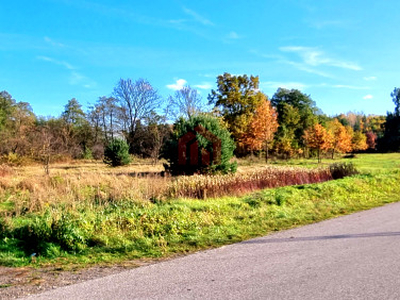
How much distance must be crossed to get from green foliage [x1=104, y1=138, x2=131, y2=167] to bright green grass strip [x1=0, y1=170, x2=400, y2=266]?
2104 cm

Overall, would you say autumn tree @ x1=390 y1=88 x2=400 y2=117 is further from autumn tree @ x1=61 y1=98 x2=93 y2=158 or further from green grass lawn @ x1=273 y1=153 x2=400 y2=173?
autumn tree @ x1=61 y1=98 x2=93 y2=158

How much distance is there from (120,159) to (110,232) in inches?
913

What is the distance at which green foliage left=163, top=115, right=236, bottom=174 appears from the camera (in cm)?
1659

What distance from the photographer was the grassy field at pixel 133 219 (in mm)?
5617

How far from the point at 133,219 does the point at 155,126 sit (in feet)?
138

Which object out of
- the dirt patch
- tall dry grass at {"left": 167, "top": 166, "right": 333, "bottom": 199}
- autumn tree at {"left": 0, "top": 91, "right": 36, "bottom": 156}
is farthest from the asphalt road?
autumn tree at {"left": 0, "top": 91, "right": 36, "bottom": 156}

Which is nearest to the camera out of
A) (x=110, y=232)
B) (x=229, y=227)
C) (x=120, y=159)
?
(x=110, y=232)

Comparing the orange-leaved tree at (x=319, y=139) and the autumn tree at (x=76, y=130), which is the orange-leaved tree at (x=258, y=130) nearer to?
the orange-leaved tree at (x=319, y=139)

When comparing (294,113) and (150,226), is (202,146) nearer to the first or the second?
(150,226)

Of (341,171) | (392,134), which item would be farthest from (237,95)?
(392,134)

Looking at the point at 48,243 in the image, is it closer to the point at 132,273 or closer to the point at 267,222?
the point at 132,273

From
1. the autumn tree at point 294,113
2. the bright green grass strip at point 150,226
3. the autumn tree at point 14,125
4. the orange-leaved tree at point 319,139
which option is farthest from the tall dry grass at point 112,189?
the autumn tree at point 294,113

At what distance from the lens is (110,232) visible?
6.34 m

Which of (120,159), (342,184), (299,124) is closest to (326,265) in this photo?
(342,184)
